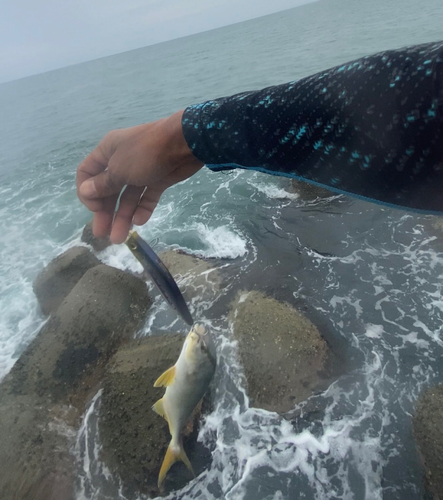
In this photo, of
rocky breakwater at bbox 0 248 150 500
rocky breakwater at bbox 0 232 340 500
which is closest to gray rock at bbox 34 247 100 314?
rocky breakwater at bbox 0 248 150 500

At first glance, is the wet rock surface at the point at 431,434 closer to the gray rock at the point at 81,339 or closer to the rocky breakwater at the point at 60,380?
the rocky breakwater at the point at 60,380

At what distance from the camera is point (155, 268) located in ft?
13.3

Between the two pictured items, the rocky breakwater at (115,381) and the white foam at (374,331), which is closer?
the rocky breakwater at (115,381)

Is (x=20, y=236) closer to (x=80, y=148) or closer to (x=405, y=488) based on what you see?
(x=80, y=148)

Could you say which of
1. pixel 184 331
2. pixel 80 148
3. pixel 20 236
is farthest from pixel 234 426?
pixel 80 148

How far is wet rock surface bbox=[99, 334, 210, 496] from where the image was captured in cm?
466

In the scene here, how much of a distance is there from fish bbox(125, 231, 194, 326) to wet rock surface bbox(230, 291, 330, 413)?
165 cm

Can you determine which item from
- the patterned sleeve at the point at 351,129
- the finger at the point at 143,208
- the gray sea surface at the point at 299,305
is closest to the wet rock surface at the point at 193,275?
the gray sea surface at the point at 299,305

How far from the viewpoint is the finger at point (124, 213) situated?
2201mm

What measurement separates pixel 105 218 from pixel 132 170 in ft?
1.85

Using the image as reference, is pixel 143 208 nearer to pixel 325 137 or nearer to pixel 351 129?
pixel 325 137

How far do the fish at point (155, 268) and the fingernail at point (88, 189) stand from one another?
4.95ft

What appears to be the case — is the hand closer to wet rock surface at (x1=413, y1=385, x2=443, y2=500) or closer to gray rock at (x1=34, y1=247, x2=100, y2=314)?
wet rock surface at (x1=413, y1=385, x2=443, y2=500)

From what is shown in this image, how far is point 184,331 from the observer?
6.86 meters
